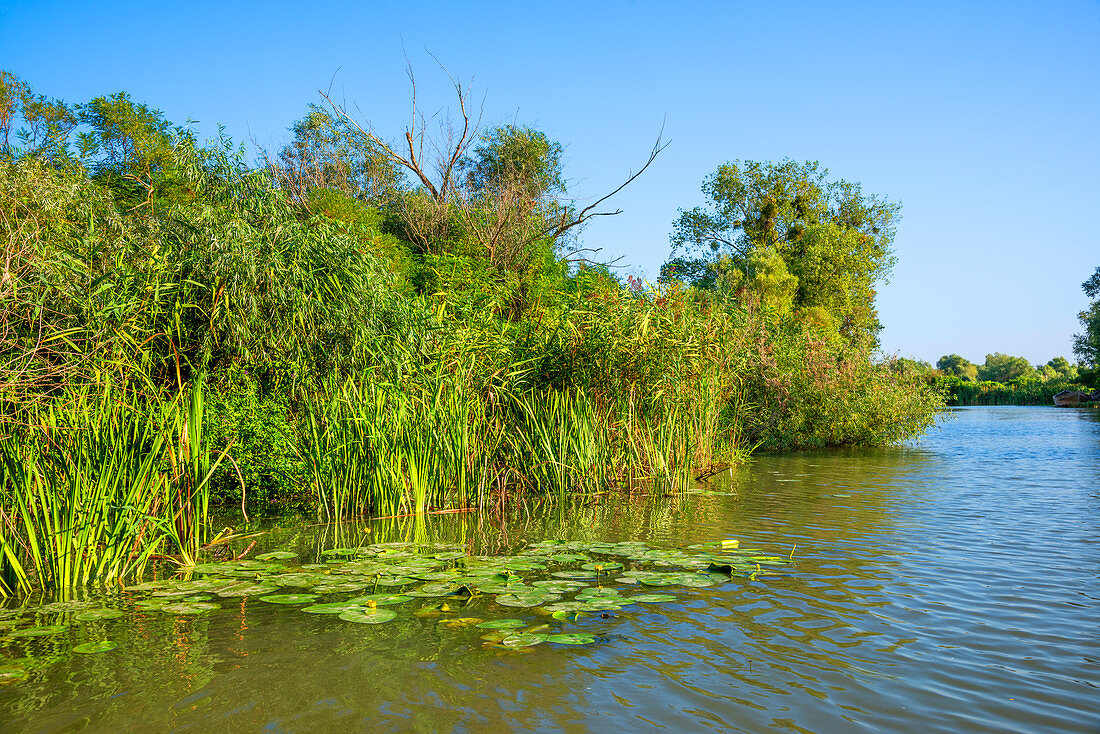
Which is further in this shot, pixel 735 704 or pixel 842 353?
pixel 842 353

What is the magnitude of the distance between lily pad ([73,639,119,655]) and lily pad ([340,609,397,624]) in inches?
50.7

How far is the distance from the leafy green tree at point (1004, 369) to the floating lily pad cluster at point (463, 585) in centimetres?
11340

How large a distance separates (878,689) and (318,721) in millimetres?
2772

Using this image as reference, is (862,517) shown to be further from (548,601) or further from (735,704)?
(735,704)

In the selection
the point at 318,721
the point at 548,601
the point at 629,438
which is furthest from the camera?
the point at 629,438

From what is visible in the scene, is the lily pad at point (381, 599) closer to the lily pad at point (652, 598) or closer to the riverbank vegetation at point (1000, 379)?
the lily pad at point (652, 598)

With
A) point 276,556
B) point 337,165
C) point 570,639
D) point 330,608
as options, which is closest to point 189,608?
point 330,608

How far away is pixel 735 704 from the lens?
352cm

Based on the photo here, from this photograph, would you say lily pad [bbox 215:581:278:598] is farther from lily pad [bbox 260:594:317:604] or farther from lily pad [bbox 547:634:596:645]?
lily pad [bbox 547:634:596:645]

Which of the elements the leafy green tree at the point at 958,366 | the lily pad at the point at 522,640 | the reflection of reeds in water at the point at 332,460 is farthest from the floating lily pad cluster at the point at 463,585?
the leafy green tree at the point at 958,366

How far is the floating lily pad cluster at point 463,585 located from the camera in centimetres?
462

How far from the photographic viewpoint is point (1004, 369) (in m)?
112

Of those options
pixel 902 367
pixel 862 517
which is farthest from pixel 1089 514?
pixel 902 367

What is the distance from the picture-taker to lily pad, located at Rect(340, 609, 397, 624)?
14.7 feet
